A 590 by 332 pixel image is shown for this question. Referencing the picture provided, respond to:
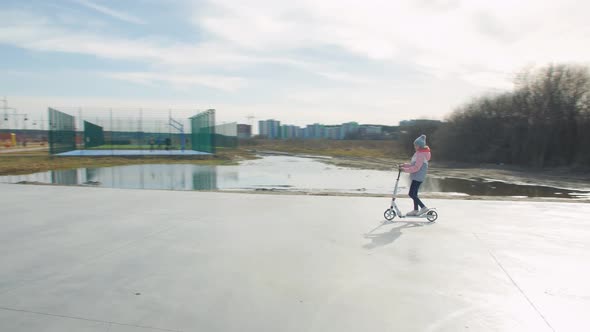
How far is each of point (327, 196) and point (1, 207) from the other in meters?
6.72

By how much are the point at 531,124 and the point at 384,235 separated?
26.0 metres

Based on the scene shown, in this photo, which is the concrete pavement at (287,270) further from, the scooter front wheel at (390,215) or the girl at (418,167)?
the girl at (418,167)

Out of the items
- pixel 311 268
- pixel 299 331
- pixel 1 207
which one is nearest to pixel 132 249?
pixel 311 268

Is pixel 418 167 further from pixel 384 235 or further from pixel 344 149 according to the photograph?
pixel 344 149

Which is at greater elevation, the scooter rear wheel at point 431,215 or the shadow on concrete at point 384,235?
the scooter rear wheel at point 431,215

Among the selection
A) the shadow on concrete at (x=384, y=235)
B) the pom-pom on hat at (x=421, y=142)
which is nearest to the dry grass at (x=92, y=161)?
the shadow on concrete at (x=384, y=235)

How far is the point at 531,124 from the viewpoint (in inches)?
1059

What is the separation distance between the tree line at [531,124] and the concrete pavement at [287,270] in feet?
72.0

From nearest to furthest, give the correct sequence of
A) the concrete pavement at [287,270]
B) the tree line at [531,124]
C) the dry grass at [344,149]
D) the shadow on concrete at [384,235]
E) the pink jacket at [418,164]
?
1. the concrete pavement at [287,270]
2. the shadow on concrete at [384,235]
3. the pink jacket at [418,164]
4. the tree line at [531,124]
5. the dry grass at [344,149]

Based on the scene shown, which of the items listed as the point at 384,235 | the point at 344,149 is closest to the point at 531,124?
the point at 384,235

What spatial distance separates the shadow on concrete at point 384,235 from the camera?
17.4 ft

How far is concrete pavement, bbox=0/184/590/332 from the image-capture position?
3152 millimetres

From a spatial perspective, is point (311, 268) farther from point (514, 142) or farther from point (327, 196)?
point (514, 142)

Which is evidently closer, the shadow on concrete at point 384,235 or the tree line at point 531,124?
the shadow on concrete at point 384,235
